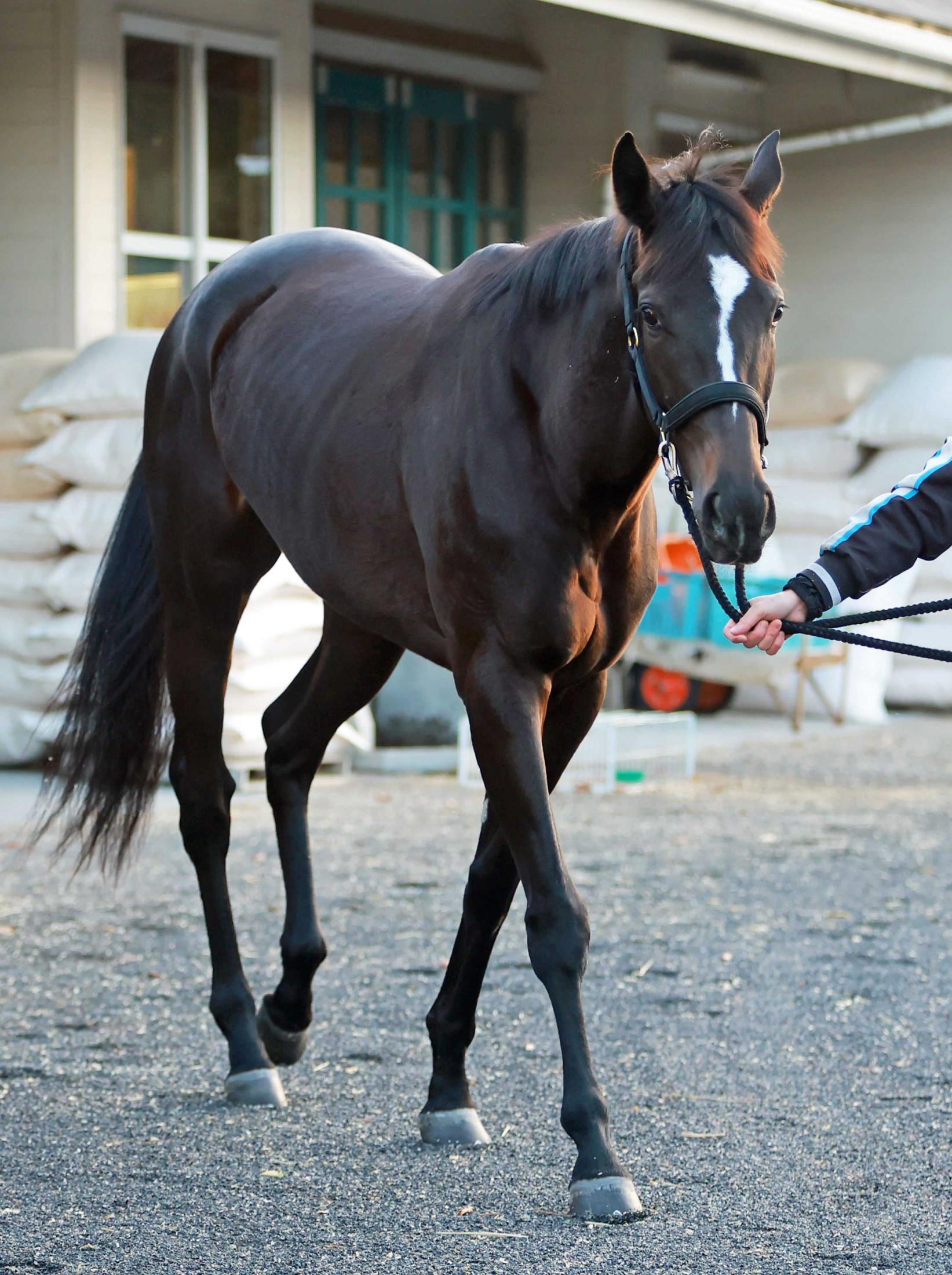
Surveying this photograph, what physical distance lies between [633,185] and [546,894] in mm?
1051

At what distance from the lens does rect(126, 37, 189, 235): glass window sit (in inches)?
323

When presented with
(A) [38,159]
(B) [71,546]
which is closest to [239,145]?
(A) [38,159]

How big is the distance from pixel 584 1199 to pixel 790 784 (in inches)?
210

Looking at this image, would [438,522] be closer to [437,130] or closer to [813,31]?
[813,31]

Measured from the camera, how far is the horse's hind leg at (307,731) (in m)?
3.40

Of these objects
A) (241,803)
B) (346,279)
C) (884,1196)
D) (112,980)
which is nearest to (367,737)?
(241,803)

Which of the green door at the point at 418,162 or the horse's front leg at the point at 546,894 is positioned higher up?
the green door at the point at 418,162

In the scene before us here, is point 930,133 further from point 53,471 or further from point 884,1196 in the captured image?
point 884,1196

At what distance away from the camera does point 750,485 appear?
2.17m

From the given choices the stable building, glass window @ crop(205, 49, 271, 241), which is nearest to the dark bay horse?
the stable building

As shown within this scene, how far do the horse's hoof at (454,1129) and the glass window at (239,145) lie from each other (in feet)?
21.1

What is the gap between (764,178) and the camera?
2459mm

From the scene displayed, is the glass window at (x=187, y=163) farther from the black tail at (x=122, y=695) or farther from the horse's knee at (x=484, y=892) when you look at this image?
the horse's knee at (x=484, y=892)

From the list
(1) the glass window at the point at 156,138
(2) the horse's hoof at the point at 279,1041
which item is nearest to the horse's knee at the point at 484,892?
(2) the horse's hoof at the point at 279,1041
